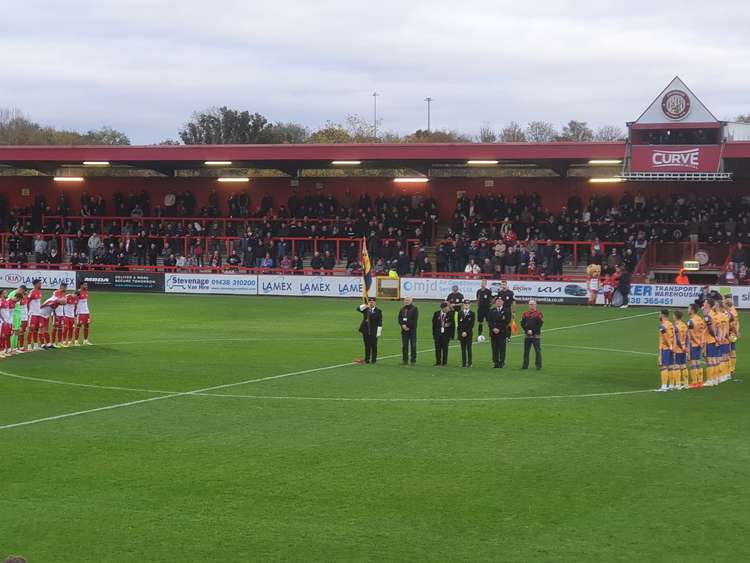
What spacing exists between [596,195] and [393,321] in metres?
22.2

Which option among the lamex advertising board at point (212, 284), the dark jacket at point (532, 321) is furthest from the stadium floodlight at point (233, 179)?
the dark jacket at point (532, 321)

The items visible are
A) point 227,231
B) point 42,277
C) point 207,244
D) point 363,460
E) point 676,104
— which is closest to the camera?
point 363,460

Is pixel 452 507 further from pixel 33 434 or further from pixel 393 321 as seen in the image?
pixel 393 321

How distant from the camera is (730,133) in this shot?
48562 mm

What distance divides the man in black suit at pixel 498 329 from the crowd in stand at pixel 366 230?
22.3 metres

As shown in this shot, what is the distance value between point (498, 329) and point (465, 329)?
0.82 meters

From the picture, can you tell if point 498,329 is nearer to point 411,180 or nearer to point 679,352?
point 679,352

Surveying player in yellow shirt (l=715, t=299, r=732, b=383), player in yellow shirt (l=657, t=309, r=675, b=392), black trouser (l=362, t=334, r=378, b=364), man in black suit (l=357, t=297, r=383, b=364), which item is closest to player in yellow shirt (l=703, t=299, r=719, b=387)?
player in yellow shirt (l=715, t=299, r=732, b=383)

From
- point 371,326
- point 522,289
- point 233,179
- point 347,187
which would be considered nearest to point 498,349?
point 371,326

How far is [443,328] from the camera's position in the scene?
25.4 meters

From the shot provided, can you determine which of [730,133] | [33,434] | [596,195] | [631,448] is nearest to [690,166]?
[730,133]

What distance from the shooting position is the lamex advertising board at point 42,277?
51.8 metres

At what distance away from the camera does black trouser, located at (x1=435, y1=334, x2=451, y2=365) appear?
84.5 feet

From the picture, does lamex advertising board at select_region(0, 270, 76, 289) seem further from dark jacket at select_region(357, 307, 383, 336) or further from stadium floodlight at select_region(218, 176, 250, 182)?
dark jacket at select_region(357, 307, 383, 336)
